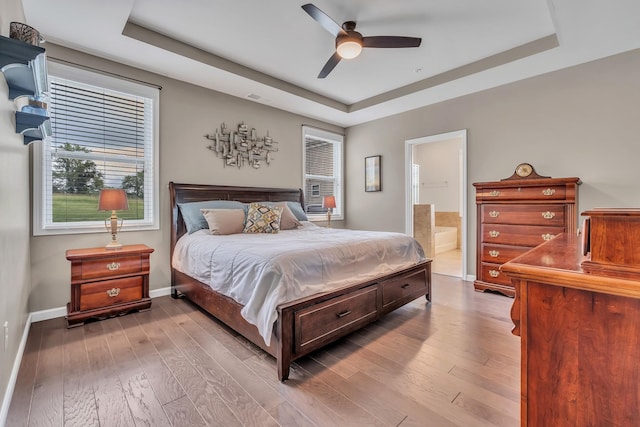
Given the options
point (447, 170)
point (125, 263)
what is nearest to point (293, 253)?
point (125, 263)

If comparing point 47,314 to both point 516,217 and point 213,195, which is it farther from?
point 516,217

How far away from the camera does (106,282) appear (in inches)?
109

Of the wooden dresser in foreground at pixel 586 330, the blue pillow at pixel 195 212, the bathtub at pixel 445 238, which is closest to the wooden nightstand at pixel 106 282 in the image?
the blue pillow at pixel 195 212

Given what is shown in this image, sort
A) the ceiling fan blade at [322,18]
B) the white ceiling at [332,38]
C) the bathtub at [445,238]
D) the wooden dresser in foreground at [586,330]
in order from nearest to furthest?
the wooden dresser in foreground at [586,330]
the ceiling fan blade at [322,18]
the white ceiling at [332,38]
the bathtub at [445,238]

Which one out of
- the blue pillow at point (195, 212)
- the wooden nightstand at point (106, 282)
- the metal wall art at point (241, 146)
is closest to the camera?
the wooden nightstand at point (106, 282)

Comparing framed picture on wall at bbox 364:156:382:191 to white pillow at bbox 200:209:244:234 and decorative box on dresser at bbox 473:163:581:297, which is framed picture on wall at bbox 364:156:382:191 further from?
white pillow at bbox 200:209:244:234

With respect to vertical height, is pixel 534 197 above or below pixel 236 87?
below

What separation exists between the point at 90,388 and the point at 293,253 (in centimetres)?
146

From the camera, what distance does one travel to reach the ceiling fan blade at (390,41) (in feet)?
8.60

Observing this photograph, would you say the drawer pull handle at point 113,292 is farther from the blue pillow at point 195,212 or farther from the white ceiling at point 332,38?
the white ceiling at point 332,38

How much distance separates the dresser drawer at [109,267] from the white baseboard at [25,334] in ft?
1.86

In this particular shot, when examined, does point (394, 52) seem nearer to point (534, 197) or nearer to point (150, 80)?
point (534, 197)

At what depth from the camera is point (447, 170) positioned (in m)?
7.66

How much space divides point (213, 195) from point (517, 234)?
148 inches
